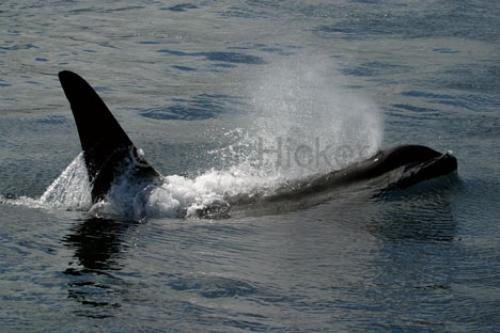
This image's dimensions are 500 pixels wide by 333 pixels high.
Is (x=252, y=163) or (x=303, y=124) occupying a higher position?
(x=303, y=124)

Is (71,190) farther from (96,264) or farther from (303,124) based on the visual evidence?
(303,124)

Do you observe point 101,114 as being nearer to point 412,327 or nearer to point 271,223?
point 271,223

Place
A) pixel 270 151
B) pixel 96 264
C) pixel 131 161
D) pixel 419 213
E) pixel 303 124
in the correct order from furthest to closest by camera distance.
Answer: pixel 303 124 < pixel 270 151 < pixel 131 161 < pixel 419 213 < pixel 96 264

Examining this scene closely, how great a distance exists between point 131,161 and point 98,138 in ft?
1.61

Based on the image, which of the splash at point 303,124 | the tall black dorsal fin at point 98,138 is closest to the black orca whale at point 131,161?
the tall black dorsal fin at point 98,138

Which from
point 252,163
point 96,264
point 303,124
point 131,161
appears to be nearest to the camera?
point 96,264

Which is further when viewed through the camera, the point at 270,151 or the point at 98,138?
the point at 270,151

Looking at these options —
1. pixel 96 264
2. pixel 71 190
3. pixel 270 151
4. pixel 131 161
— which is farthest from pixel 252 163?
pixel 96 264

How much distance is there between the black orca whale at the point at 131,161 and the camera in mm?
11031

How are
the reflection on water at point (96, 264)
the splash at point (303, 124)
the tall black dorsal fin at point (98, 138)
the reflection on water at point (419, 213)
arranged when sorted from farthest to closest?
the splash at point (303, 124) → the tall black dorsal fin at point (98, 138) → the reflection on water at point (419, 213) → the reflection on water at point (96, 264)

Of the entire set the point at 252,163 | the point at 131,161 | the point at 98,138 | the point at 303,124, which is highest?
the point at 98,138

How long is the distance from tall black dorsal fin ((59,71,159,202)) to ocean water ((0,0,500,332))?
0.24 meters

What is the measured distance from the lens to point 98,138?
1120 centimetres

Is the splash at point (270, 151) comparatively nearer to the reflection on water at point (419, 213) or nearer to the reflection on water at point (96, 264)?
the reflection on water at point (96, 264)
